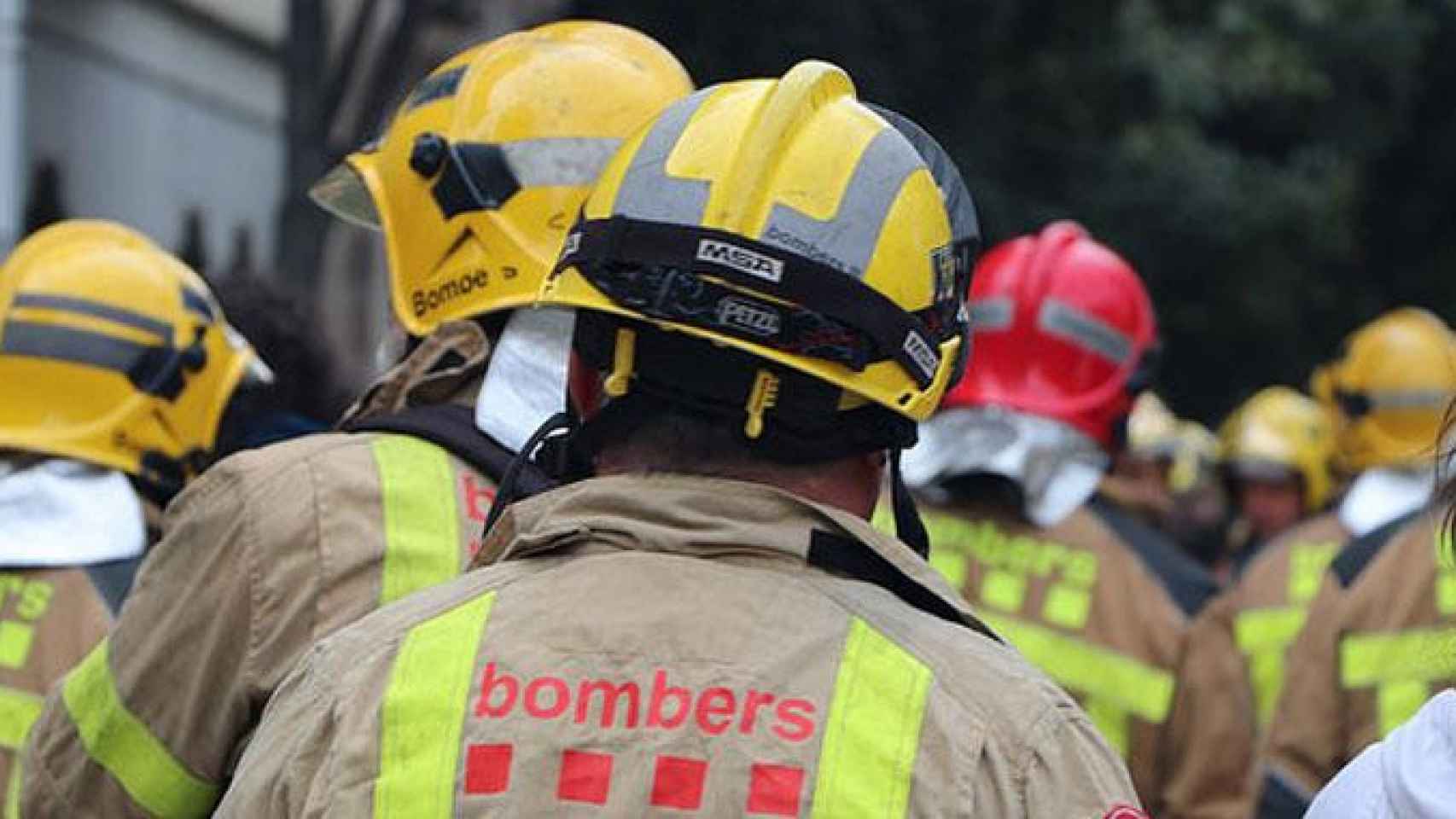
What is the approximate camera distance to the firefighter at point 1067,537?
230 inches

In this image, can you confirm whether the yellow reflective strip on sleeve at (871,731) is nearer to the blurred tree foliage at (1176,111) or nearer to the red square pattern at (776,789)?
the red square pattern at (776,789)

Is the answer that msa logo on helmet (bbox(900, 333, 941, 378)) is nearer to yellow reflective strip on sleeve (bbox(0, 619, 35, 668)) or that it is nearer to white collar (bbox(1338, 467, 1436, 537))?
yellow reflective strip on sleeve (bbox(0, 619, 35, 668))

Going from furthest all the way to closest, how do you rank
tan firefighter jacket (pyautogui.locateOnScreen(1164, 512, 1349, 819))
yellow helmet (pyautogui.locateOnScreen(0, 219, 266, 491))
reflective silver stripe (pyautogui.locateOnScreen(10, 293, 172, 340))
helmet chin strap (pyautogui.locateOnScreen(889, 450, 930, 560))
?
tan firefighter jacket (pyautogui.locateOnScreen(1164, 512, 1349, 819)), reflective silver stripe (pyautogui.locateOnScreen(10, 293, 172, 340)), yellow helmet (pyautogui.locateOnScreen(0, 219, 266, 491)), helmet chin strap (pyautogui.locateOnScreen(889, 450, 930, 560))

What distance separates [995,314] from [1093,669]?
3.24ft

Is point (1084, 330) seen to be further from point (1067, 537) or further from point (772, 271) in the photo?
point (772, 271)

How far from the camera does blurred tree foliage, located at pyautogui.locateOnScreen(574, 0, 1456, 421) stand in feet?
53.3

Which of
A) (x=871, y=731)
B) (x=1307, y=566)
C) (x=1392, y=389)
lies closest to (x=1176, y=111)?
(x=1392, y=389)

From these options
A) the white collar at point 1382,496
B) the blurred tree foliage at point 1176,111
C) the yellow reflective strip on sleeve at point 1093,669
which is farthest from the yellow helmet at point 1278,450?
the yellow reflective strip on sleeve at point 1093,669

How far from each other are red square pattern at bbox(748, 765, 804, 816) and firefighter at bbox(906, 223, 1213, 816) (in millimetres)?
3187

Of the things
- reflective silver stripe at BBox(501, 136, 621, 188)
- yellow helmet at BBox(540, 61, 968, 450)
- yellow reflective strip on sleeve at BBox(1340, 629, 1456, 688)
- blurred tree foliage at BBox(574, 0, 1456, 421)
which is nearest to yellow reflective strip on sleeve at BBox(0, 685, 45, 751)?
reflective silver stripe at BBox(501, 136, 621, 188)

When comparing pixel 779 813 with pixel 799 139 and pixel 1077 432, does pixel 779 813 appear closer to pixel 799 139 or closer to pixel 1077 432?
pixel 799 139

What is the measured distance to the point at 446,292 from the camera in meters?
3.97

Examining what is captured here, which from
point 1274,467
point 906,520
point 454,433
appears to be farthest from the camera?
point 1274,467

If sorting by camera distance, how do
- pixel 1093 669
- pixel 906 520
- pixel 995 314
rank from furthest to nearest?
pixel 995 314 < pixel 1093 669 < pixel 906 520
